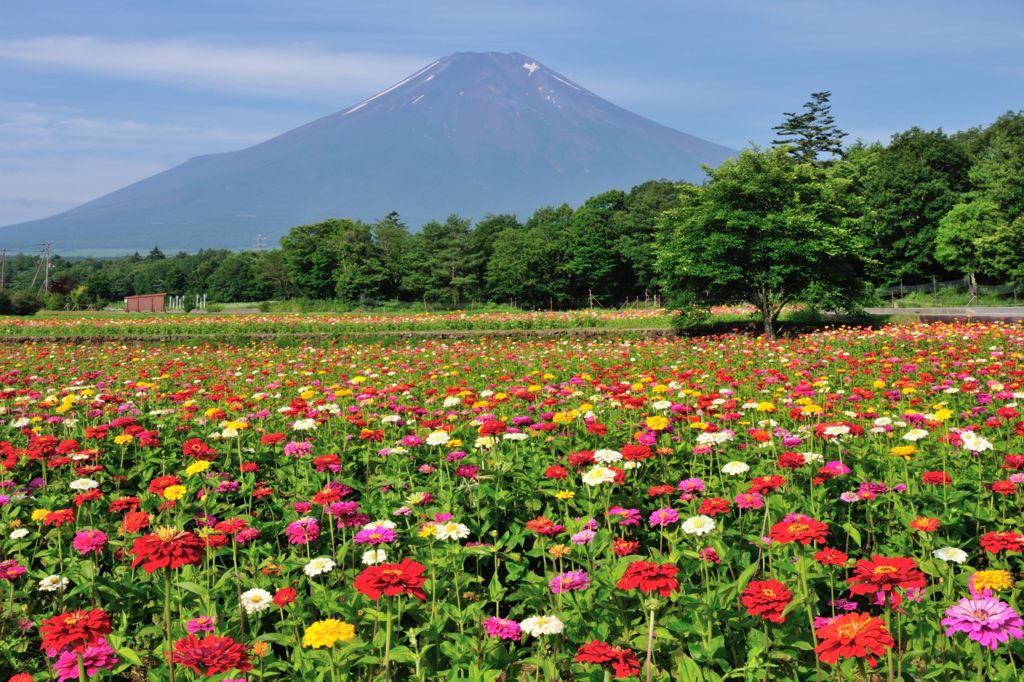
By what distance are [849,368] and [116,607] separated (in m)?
7.67

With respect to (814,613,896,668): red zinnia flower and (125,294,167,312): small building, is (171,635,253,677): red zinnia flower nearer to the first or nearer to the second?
(814,613,896,668): red zinnia flower

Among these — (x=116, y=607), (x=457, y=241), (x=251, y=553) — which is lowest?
(x=116, y=607)

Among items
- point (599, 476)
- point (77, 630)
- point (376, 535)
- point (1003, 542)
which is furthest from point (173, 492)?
point (1003, 542)

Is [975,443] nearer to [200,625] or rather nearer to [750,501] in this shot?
[750,501]

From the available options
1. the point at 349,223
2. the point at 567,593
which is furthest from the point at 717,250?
the point at 349,223

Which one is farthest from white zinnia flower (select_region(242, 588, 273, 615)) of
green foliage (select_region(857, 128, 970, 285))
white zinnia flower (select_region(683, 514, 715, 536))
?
green foliage (select_region(857, 128, 970, 285))

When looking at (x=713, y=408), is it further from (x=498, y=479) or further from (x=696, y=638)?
(x=696, y=638)

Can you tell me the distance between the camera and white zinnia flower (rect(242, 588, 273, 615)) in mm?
2729

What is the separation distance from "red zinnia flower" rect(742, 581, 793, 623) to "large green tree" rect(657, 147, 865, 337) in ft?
53.0

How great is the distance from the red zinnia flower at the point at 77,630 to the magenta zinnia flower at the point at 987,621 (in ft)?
7.42

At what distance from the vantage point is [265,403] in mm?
7457

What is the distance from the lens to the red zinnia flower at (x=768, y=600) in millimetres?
2033

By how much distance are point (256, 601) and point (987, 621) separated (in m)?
2.55

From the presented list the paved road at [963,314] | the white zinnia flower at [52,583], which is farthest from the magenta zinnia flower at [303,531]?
the paved road at [963,314]
